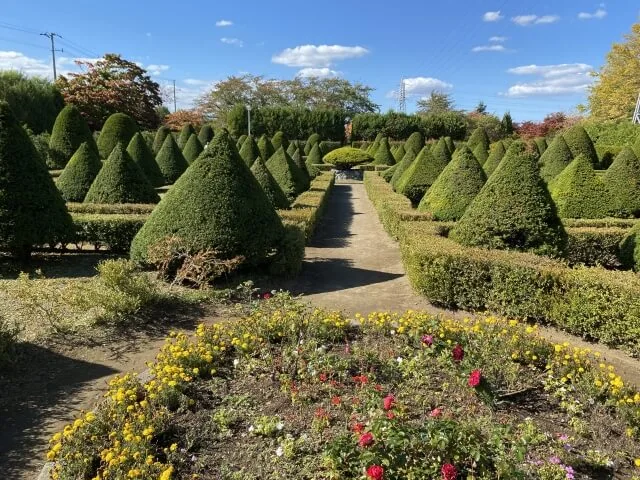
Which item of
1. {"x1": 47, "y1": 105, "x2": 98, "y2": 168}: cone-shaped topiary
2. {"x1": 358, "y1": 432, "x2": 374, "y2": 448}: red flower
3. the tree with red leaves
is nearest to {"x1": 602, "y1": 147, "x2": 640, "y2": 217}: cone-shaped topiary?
{"x1": 358, "y1": 432, "x2": 374, "y2": 448}: red flower

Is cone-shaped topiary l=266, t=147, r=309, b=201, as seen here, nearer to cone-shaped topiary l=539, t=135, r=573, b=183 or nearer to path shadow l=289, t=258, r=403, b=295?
path shadow l=289, t=258, r=403, b=295

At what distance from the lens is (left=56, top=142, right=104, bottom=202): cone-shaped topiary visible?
12219mm

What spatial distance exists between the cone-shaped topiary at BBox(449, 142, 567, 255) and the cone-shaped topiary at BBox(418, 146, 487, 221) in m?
3.18

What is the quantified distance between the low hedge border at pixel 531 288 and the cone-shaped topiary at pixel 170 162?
599 inches

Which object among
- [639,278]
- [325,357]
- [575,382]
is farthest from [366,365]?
[639,278]

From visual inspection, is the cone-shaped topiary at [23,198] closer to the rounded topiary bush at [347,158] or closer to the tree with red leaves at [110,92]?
the rounded topiary bush at [347,158]

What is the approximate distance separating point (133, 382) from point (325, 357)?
1564 mm

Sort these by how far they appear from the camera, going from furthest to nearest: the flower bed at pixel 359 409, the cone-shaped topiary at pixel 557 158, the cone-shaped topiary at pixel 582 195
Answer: the cone-shaped topiary at pixel 557 158 → the cone-shaped topiary at pixel 582 195 → the flower bed at pixel 359 409

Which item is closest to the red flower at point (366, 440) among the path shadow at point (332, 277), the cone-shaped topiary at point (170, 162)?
the path shadow at point (332, 277)

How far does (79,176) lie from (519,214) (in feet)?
35.7

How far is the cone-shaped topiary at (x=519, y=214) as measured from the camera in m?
7.07

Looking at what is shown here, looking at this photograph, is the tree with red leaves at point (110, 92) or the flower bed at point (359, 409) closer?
the flower bed at point (359, 409)

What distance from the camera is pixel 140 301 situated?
18.4 ft

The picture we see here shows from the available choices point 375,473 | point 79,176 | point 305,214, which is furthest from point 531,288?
point 79,176
